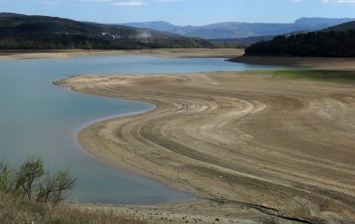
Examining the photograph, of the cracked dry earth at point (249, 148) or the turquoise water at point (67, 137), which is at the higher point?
the cracked dry earth at point (249, 148)

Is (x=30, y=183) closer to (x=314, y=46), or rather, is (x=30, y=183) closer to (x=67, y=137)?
(x=67, y=137)

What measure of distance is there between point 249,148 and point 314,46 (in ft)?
158

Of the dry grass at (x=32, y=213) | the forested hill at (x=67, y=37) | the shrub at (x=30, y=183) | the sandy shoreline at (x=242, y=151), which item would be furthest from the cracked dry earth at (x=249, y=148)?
the forested hill at (x=67, y=37)

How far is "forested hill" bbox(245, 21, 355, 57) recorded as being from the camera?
5850 cm

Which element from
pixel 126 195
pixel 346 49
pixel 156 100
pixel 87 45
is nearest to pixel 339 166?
pixel 126 195

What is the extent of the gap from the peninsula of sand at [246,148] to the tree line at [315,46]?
29.7 metres

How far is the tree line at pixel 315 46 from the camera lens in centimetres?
5849

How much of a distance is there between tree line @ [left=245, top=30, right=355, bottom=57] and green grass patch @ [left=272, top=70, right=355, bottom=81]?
62.3ft

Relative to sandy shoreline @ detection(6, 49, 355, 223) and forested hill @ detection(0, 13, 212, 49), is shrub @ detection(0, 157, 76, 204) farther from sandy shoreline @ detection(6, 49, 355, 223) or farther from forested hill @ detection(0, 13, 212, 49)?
forested hill @ detection(0, 13, 212, 49)

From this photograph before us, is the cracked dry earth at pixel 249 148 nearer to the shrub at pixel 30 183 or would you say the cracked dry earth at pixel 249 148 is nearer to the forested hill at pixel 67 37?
the shrub at pixel 30 183

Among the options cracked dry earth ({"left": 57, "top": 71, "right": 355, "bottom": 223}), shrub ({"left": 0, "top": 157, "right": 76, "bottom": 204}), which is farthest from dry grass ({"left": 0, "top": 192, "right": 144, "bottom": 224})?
cracked dry earth ({"left": 57, "top": 71, "right": 355, "bottom": 223})

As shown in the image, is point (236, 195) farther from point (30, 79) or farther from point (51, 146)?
point (30, 79)

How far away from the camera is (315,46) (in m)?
61.2

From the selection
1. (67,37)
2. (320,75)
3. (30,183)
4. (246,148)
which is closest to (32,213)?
(30,183)
